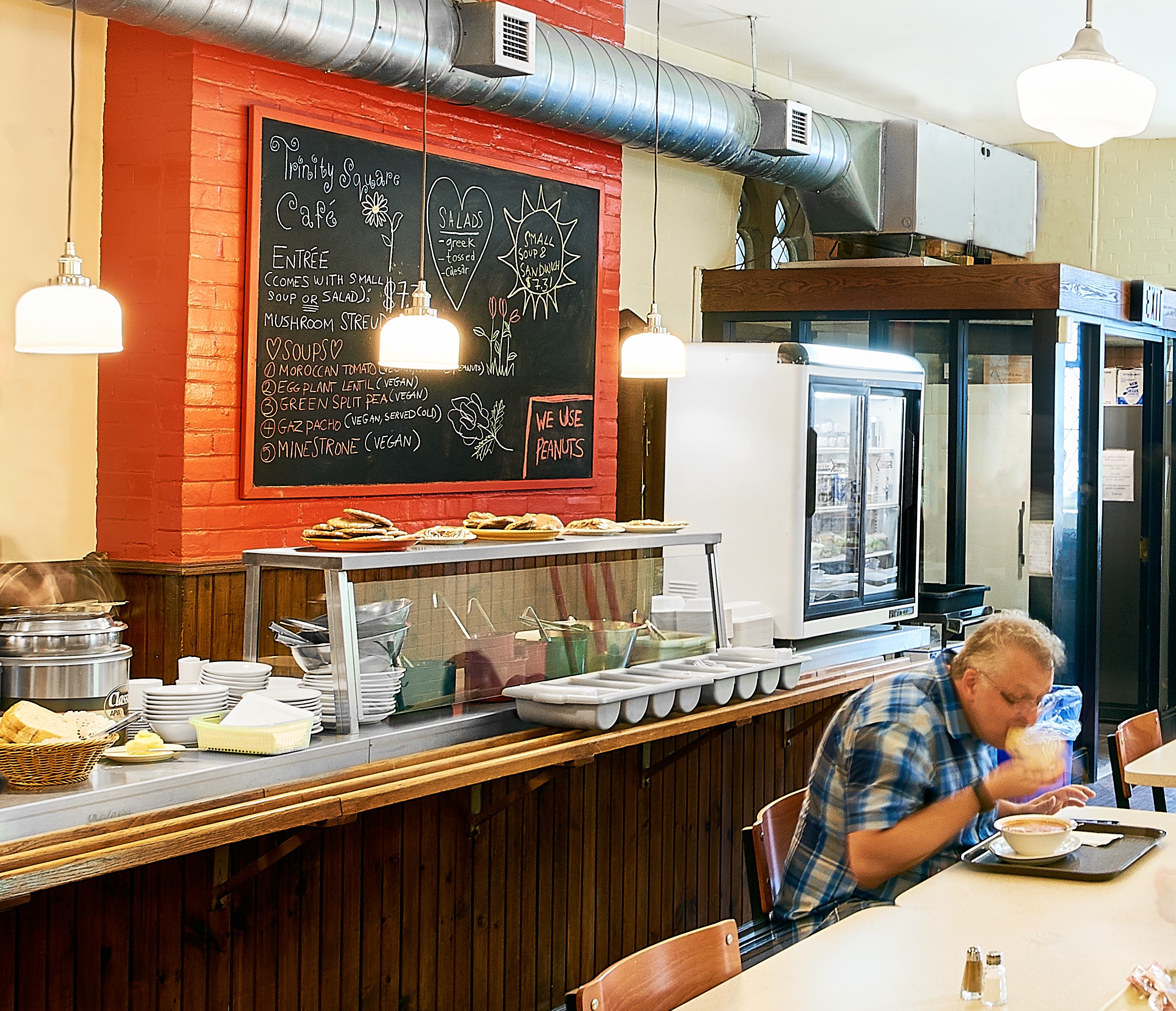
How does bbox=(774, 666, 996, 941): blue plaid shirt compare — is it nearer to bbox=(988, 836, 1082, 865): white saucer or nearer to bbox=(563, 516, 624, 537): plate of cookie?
bbox=(988, 836, 1082, 865): white saucer

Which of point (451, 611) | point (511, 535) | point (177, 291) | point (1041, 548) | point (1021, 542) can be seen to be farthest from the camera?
point (1021, 542)

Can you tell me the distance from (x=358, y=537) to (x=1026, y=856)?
1.71m

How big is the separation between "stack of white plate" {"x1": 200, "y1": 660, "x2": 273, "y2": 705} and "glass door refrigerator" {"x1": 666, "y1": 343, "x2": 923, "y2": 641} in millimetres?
2524

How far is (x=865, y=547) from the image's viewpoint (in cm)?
578

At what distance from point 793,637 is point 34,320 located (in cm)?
313

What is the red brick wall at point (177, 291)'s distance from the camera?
4.43 meters

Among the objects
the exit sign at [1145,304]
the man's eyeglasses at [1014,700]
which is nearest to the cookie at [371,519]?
the man's eyeglasses at [1014,700]

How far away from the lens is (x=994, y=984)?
2.10 m

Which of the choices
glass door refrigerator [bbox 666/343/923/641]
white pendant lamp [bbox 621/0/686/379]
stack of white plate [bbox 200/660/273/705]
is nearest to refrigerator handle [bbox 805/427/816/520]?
glass door refrigerator [bbox 666/343/923/641]

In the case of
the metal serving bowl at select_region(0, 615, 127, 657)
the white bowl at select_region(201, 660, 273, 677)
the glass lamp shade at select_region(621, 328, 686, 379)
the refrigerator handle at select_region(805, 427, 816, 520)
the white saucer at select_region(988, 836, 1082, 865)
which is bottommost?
the white saucer at select_region(988, 836, 1082, 865)

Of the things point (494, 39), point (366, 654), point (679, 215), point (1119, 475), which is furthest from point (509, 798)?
point (1119, 475)

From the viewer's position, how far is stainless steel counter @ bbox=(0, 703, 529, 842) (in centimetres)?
256

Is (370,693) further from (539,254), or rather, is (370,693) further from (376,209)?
(539,254)

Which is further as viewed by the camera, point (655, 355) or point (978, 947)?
point (655, 355)
